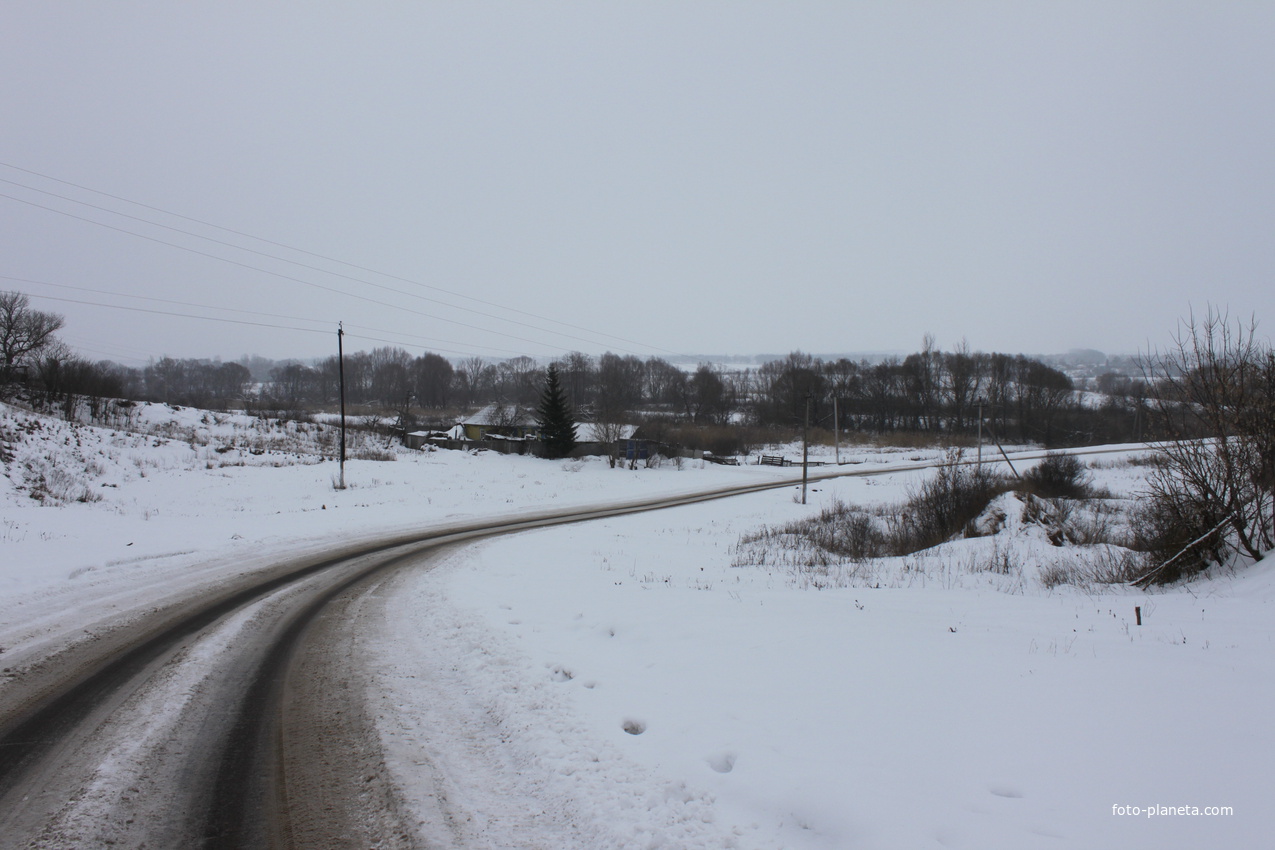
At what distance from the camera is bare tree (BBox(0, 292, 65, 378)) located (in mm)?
49566

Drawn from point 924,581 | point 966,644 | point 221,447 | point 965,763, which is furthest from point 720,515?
point 221,447

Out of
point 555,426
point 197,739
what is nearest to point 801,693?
point 197,739

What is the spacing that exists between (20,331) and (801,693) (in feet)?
240

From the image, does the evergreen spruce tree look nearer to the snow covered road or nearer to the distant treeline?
the distant treeline

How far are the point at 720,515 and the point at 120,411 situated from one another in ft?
147

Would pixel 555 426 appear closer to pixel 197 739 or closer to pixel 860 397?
pixel 197 739

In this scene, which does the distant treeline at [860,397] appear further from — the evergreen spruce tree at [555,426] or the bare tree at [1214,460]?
the bare tree at [1214,460]

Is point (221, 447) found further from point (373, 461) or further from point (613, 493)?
point (613, 493)

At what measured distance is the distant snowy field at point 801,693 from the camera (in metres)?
3.59

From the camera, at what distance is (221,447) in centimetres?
3753

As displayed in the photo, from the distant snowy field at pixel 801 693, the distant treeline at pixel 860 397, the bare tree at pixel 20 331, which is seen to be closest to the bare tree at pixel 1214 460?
the distant snowy field at pixel 801 693

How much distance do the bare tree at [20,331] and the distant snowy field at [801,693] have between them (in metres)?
52.9

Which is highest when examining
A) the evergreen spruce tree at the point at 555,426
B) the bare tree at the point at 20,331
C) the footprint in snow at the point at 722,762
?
the bare tree at the point at 20,331

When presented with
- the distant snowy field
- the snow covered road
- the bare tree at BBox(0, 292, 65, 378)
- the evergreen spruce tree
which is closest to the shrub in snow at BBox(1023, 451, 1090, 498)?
the distant snowy field
